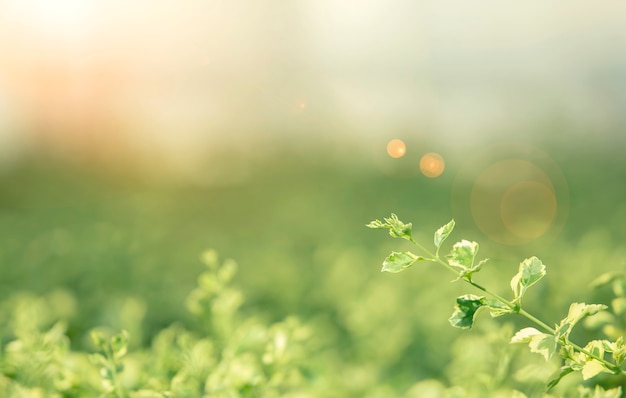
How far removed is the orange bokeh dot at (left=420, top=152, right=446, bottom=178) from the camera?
9.32 metres

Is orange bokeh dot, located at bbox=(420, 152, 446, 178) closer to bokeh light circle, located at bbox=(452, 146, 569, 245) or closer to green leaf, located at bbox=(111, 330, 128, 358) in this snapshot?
bokeh light circle, located at bbox=(452, 146, 569, 245)

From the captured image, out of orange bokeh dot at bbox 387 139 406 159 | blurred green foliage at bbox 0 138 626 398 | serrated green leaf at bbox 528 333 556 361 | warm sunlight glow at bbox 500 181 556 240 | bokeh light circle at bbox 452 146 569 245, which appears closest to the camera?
serrated green leaf at bbox 528 333 556 361

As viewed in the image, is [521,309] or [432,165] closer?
[521,309]

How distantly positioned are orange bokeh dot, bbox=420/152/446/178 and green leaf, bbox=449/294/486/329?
8.27 m

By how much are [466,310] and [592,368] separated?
0.75 ft

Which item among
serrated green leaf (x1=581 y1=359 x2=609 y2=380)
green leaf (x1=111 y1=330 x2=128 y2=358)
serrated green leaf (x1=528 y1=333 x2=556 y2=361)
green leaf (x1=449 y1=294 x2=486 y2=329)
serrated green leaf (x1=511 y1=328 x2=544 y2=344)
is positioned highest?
green leaf (x1=449 y1=294 x2=486 y2=329)

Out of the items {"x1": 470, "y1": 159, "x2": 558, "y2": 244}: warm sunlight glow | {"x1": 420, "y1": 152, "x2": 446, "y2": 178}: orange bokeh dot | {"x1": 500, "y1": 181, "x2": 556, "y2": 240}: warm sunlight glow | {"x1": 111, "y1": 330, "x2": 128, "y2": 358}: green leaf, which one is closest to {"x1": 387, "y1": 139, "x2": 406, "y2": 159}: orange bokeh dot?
{"x1": 420, "y1": 152, "x2": 446, "y2": 178}: orange bokeh dot

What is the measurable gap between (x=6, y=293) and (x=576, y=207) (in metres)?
5.23

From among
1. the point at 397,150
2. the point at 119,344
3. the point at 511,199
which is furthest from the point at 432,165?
the point at 119,344

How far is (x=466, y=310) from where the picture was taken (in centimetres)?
97

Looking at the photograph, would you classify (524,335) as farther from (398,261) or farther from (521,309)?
(398,261)

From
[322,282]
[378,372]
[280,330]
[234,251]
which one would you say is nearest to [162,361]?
[280,330]

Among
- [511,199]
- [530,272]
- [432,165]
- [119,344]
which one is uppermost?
[530,272]

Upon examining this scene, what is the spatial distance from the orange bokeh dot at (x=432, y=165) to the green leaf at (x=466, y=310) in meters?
8.27
